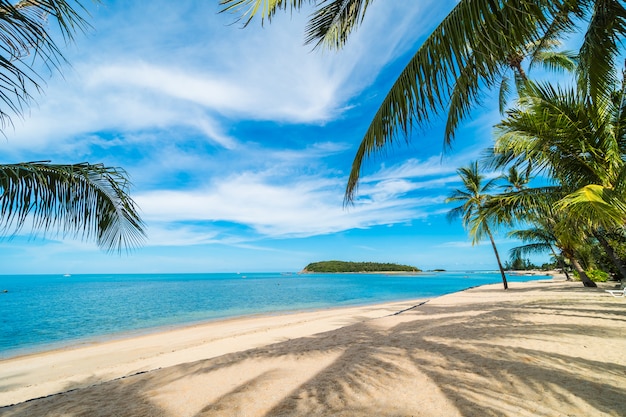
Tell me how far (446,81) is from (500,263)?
2147 cm

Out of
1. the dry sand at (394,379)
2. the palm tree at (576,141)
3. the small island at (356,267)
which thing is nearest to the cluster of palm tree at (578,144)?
the palm tree at (576,141)

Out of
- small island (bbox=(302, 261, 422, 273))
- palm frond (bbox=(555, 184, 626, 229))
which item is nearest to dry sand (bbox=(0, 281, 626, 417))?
palm frond (bbox=(555, 184, 626, 229))

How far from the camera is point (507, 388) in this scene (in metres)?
2.99

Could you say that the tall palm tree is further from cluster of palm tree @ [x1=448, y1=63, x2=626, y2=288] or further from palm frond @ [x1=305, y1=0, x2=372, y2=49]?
palm frond @ [x1=305, y1=0, x2=372, y2=49]

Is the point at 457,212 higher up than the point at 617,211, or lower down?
higher up

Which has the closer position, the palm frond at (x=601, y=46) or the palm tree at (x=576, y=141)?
the palm frond at (x=601, y=46)

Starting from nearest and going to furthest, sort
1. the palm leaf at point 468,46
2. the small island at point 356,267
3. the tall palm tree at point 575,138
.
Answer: the palm leaf at point 468,46, the tall palm tree at point 575,138, the small island at point 356,267

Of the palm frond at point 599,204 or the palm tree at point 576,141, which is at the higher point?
the palm tree at point 576,141

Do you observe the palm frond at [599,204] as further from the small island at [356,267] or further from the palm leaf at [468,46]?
the small island at [356,267]

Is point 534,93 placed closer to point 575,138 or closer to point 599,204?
point 575,138

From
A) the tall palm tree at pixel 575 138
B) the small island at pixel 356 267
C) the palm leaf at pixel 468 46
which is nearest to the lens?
the palm leaf at pixel 468 46

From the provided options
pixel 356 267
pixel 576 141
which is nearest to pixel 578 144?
pixel 576 141

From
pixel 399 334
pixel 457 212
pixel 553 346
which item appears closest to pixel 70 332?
pixel 399 334

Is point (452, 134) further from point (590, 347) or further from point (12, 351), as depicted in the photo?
point (12, 351)
